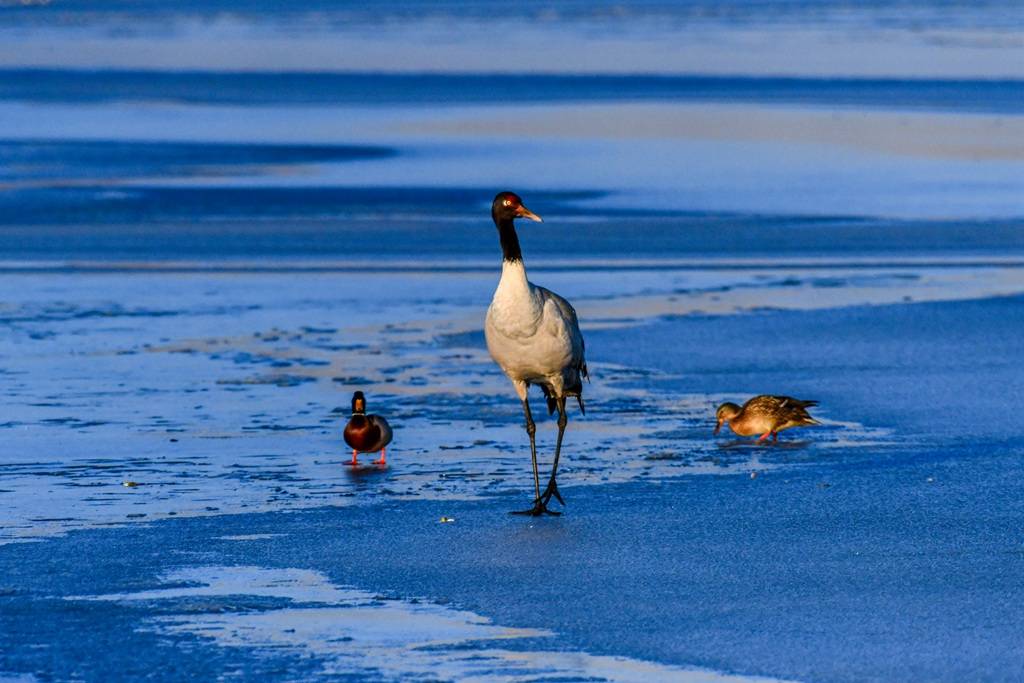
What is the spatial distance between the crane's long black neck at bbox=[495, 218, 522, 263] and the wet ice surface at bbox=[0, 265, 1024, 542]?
3.52ft

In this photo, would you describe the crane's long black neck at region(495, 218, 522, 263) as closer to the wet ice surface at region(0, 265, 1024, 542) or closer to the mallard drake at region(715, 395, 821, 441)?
the wet ice surface at region(0, 265, 1024, 542)

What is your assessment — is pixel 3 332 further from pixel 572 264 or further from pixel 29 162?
pixel 29 162

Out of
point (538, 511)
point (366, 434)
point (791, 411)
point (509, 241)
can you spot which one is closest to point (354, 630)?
point (538, 511)

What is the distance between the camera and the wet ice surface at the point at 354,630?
6.45 m

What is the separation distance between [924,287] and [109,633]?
9840 mm

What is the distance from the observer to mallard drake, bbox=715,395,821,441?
1022cm

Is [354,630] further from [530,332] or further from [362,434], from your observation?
[362,434]

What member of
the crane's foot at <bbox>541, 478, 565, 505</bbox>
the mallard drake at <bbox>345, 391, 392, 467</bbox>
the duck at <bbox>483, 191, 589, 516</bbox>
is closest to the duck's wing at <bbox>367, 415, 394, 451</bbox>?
the mallard drake at <bbox>345, 391, 392, 467</bbox>

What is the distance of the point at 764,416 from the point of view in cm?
1022

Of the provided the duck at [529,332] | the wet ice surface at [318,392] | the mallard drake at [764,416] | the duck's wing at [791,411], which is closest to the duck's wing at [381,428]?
the wet ice surface at [318,392]

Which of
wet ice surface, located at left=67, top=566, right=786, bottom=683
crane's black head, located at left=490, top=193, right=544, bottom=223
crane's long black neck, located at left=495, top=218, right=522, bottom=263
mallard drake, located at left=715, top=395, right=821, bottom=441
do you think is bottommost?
wet ice surface, located at left=67, top=566, right=786, bottom=683

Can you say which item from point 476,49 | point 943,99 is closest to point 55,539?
point 943,99

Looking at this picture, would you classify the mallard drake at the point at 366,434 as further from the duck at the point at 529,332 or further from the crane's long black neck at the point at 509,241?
the crane's long black neck at the point at 509,241

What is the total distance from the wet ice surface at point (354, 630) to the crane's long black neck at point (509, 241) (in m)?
1.92
